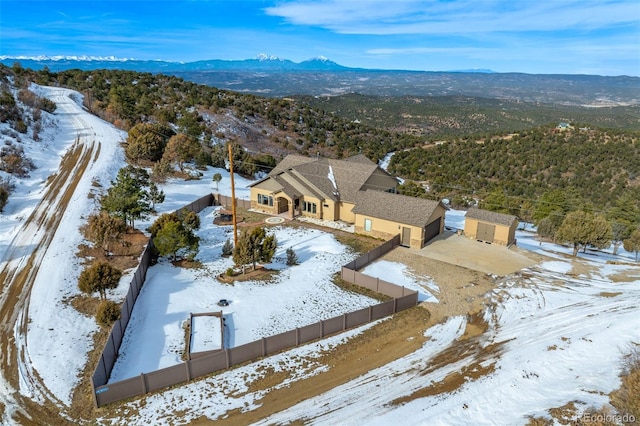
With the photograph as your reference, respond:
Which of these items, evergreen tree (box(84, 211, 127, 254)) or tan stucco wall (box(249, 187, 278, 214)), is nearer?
evergreen tree (box(84, 211, 127, 254))

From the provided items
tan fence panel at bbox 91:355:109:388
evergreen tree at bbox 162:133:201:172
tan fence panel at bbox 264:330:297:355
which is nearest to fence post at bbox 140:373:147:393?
tan fence panel at bbox 91:355:109:388

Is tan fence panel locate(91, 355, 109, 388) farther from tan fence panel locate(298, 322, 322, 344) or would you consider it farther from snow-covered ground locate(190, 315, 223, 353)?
tan fence panel locate(298, 322, 322, 344)

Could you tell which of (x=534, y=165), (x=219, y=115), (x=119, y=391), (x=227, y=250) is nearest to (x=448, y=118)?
(x=534, y=165)

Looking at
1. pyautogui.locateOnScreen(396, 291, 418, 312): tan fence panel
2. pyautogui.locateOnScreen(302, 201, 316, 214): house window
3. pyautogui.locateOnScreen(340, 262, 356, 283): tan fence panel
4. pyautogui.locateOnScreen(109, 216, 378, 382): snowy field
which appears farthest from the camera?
pyautogui.locateOnScreen(302, 201, 316, 214): house window

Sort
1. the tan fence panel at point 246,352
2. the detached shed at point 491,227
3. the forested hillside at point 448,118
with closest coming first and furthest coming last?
the tan fence panel at point 246,352 < the detached shed at point 491,227 < the forested hillside at point 448,118

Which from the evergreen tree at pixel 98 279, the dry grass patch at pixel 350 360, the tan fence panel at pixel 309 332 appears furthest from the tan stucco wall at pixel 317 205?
the evergreen tree at pixel 98 279

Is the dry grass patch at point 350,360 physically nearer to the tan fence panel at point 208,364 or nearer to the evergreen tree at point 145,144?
the tan fence panel at point 208,364

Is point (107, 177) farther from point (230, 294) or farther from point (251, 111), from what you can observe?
point (251, 111)
